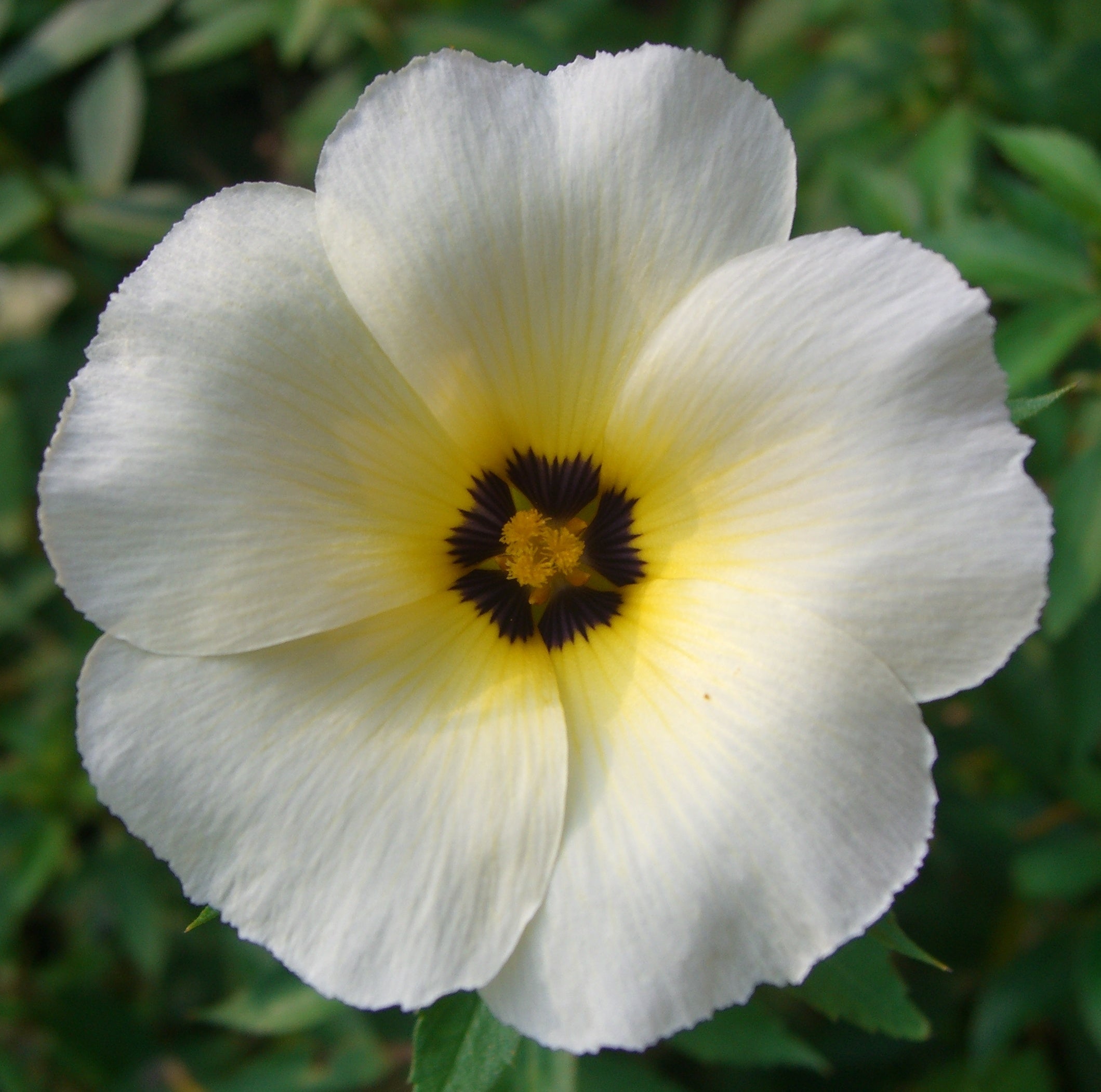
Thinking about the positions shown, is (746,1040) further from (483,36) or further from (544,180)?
(483,36)

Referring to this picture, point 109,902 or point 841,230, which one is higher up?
point 841,230

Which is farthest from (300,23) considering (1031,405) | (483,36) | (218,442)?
(1031,405)

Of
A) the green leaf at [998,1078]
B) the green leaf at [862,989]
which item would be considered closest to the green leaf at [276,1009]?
the green leaf at [862,989]

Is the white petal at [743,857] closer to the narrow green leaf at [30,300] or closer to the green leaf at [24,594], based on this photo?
the green leaf at [24,594]

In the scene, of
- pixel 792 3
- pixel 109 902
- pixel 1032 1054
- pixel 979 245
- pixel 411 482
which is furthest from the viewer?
pixel 792 3

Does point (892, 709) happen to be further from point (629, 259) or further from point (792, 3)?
point (792, 3)

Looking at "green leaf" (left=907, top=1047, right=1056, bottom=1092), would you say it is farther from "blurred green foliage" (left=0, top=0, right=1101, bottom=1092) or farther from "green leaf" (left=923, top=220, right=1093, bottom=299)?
"green leaf" (left=923, top=220, right=1093, bottom=299)

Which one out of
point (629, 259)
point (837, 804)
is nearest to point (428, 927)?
point (837, 804)
